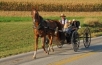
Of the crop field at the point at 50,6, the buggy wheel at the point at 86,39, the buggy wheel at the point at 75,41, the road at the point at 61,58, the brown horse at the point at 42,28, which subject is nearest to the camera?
the road at the point at 61,58

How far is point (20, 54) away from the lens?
14.7 metres

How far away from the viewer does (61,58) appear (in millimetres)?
13500

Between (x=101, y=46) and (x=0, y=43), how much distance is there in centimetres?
637

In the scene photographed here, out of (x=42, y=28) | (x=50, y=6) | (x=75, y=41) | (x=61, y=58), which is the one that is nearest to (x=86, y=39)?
(x=75, y=41)

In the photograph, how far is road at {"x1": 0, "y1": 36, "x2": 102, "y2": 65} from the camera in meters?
12.6

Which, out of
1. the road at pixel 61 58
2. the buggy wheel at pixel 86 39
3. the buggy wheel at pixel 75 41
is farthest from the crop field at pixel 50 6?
the road at pixel 61 58

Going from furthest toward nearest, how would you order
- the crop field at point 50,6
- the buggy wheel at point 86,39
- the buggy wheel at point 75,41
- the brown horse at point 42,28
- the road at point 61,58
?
the crop field at point 50,6 < the buggy wheel at point 86,39 < the buggy wheel at point 75,41 < the brown horse at point 42,28 < the road at point 61,58

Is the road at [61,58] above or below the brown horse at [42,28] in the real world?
below

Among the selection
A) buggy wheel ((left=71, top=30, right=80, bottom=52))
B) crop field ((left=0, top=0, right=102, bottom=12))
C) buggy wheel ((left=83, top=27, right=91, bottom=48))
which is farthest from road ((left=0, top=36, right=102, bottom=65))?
crop field ((left=0, top=0, right=102, bottom=12))

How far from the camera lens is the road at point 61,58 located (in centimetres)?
1257

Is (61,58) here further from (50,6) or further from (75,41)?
(50,6)

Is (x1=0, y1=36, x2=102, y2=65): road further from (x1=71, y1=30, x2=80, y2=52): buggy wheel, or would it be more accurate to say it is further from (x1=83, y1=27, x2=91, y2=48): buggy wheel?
(x1=83, y1=27, x2=91, y2=48): buggy wheel

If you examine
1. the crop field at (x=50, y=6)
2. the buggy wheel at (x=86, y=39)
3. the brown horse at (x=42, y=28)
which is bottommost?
the crop field at (x=50, y=6)

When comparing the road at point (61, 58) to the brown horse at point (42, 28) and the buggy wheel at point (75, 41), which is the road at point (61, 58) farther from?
the brown horse at point (42, 28)
